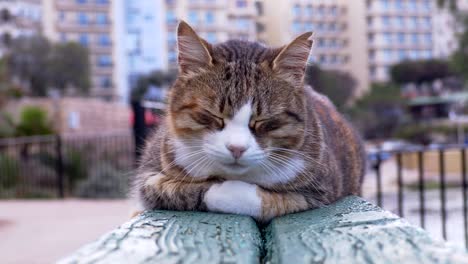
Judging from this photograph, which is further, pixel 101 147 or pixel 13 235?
pixel 101 147

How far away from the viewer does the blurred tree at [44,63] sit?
22.5m

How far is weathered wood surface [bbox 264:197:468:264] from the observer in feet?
2.02

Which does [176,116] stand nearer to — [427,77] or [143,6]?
[143,6]

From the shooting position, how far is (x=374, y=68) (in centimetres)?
3259

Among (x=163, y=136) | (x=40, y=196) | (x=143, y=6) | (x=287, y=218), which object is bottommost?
(x=40, y=196)

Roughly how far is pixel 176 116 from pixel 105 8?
24.0 metres

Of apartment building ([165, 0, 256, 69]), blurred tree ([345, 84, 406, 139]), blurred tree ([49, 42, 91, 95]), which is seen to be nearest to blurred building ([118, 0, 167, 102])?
apartment building ([165, 0, 256, 69])

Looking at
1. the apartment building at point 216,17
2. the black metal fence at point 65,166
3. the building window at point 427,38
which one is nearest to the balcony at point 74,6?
the apartment building at point 216,17

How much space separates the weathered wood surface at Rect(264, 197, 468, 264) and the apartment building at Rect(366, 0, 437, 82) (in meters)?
31.3

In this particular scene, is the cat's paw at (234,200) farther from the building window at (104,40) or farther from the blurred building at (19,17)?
the blurred building at (19,17)

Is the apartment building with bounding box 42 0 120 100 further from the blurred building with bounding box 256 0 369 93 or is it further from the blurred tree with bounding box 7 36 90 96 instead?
the blurred building with bounding box 256 0 369 93

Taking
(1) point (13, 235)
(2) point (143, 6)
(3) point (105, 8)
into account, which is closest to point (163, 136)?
(1) point (13, 235)

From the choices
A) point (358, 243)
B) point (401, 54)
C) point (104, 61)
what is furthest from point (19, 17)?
point (358, 243)

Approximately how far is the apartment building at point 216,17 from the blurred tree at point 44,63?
811 cm
